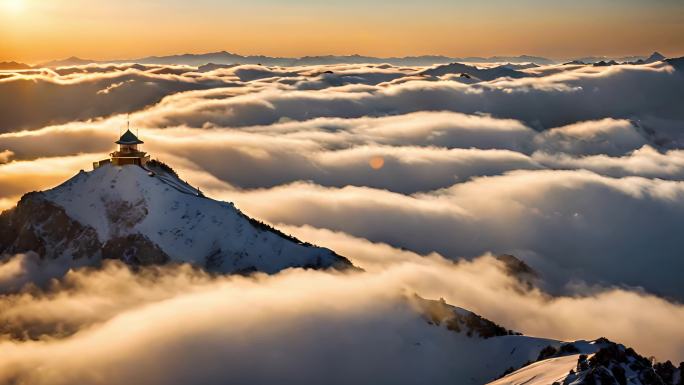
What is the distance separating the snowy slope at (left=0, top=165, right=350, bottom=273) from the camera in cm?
12569

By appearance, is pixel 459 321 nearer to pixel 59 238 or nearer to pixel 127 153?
pixel 127 153

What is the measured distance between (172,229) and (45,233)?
2956 centimetres

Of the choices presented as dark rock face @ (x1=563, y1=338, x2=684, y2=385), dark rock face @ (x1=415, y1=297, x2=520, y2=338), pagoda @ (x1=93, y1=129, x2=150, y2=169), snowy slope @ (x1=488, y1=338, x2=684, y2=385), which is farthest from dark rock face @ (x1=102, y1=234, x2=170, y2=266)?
dark rock face @ (x1=563, y1=338, x2=684, y2=385)

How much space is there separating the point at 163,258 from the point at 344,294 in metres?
36.6

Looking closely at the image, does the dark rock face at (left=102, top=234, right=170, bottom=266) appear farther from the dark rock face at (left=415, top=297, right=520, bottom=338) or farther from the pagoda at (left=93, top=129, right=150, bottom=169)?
the dark rock face at (left=415, top=297, right=520, bottom=338)

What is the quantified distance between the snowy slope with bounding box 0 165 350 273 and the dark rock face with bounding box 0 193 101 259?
0.68 meters

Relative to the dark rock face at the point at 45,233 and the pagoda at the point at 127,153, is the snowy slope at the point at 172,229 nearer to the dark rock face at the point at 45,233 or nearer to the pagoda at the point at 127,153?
the dark rock face at the point at 45,233

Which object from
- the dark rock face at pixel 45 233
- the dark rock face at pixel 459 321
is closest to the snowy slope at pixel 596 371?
the dark rock face at pixel 459 321

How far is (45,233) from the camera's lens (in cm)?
13525

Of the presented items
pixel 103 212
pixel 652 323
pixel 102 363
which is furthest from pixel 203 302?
pixel 652 323

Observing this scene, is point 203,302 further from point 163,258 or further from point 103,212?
point 103,212

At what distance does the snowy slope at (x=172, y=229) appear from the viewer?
A: 125688mm

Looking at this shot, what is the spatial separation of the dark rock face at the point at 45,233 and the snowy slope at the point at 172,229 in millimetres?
683

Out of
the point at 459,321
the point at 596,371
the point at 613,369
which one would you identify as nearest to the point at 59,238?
the point at 459,321
